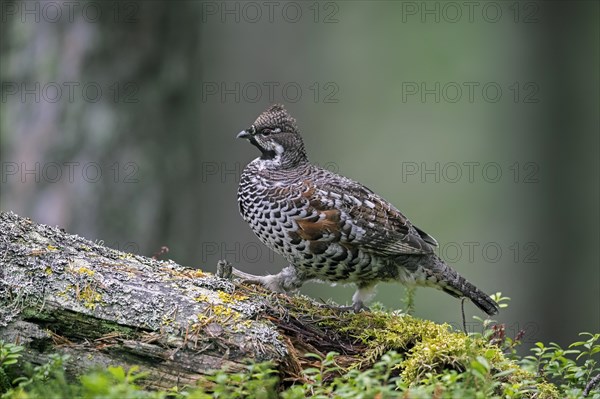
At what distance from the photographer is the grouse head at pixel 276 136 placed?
6645mm

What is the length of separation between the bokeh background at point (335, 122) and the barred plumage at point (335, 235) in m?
2.25

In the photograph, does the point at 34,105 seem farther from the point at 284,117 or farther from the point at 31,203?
the point at 284,117

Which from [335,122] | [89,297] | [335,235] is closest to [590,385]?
[335,235]

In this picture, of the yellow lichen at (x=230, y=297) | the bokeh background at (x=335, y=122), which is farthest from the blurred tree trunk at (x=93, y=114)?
the yellow lichen at (x=230, y=297)

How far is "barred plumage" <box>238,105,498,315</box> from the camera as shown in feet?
19.7

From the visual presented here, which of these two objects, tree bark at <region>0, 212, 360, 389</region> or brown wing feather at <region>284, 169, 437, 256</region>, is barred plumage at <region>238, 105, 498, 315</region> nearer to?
brown wing feather at <region>284, 169, 437, 256</region>

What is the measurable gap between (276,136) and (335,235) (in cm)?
117

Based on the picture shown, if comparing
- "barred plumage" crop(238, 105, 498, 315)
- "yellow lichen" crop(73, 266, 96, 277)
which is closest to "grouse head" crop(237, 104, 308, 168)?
"barred plumage" crop(238, 105, 498, 315)

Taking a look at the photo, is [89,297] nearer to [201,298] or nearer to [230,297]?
[201,298]

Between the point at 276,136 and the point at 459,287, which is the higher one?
the point at 276,136

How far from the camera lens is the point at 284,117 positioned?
263 inches

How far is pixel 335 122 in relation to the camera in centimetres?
1636

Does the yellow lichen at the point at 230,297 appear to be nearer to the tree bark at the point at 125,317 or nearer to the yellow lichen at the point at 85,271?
the tree bark at the point at 125,317

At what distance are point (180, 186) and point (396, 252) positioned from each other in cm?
319
